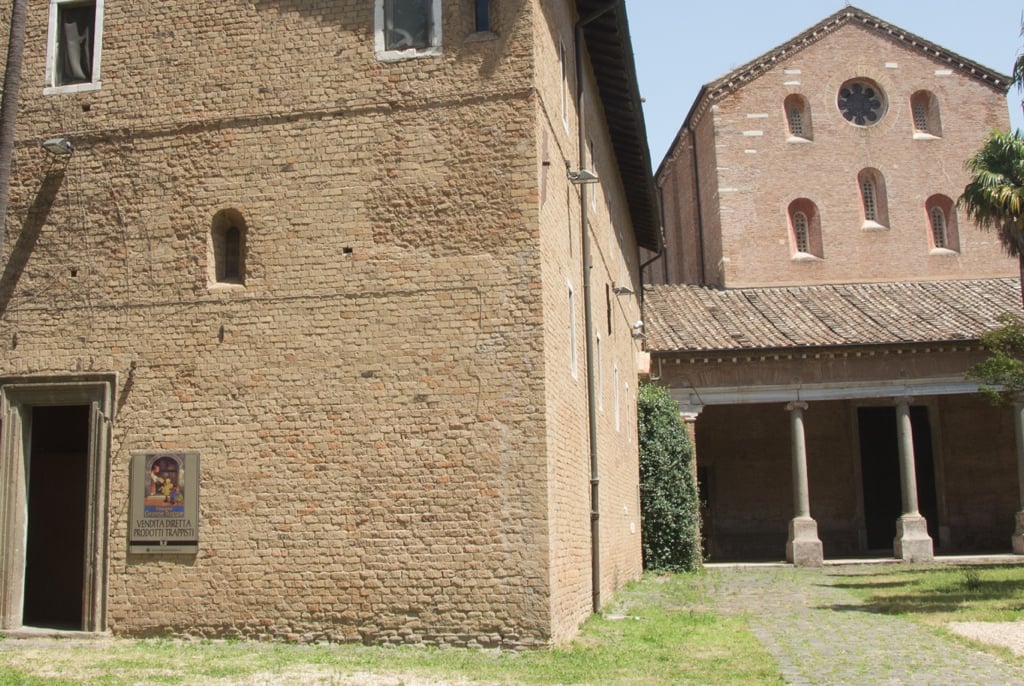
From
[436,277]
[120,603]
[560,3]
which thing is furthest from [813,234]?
[120,603]

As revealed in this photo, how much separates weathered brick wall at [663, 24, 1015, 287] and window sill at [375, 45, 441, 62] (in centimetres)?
2082

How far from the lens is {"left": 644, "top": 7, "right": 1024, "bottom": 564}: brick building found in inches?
→ 1018

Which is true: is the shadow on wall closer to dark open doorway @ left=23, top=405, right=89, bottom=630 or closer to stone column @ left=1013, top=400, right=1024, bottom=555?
dark open doorway @ left=23, top=405, right=89, bottom=630

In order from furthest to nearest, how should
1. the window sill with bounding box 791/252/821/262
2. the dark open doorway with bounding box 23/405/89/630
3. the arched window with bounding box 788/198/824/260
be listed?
the arched window with bounding box 788/198/824/260 → the window sill with bounding box 791/252/821/262 → the dark open doorway with bounding box 23/405/89/630

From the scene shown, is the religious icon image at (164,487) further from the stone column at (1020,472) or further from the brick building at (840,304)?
the stone column at (1020,472)

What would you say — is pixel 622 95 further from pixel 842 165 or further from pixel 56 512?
pixel 842 165

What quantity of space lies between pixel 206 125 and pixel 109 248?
1782 mm

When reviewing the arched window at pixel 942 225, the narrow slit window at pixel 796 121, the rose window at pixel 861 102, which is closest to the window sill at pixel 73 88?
the narrow slit window at pixel 796 121

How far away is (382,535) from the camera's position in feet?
34.5

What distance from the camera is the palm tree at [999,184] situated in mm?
18719

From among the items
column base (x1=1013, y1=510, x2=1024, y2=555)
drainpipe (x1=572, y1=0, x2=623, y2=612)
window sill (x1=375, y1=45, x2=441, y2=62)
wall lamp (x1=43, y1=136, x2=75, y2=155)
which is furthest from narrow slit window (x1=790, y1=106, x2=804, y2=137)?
wall lamp (x1=43, y1=136, x2=75, y2=155)

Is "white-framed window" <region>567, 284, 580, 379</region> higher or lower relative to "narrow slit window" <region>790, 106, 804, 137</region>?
lower

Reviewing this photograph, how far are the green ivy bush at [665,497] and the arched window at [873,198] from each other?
12.1 meters

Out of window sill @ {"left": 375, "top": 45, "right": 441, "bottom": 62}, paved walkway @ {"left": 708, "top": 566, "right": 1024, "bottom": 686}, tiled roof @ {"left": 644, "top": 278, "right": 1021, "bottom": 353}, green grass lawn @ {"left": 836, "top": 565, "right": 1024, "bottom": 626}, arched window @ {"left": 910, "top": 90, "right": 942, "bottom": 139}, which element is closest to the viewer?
paved walkway @ {"left": 708, "top": 566, "right": 1024, "bottom": 686}
